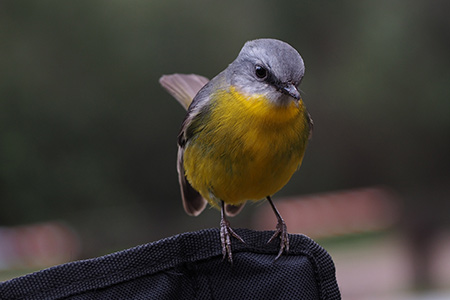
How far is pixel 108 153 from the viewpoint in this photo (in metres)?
18.8

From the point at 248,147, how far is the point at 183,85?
1405 mm

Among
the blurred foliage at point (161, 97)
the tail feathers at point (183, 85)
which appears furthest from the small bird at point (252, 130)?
the blurred foliage at point (161, 97)

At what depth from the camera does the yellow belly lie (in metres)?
2.87

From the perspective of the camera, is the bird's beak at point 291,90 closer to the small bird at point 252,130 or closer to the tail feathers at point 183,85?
the small bird at point 252,130

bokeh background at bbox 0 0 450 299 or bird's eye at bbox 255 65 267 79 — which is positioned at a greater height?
bird's eye at bbox 255 65 267 79

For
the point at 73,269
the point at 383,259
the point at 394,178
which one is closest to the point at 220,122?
the point at 73,269

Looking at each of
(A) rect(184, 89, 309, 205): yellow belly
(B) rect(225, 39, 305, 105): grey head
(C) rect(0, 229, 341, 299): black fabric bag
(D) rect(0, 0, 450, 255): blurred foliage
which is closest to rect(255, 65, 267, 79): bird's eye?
(B) rect(225, 39, 305, 105): grey head

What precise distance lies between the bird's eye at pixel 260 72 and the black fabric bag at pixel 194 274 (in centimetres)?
99

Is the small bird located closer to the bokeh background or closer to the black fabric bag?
the black fabric bag

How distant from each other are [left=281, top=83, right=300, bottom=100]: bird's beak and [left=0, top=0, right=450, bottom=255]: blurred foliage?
1262 cm

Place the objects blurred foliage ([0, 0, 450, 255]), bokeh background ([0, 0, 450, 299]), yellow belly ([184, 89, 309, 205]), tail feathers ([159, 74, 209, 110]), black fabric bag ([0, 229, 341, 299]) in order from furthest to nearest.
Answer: blurred foliage ([0, 0, 450, 255]) < bokeh background ([0, 0, 450, 299]) < tail feathers ([159, 74, 209, 110]) < yellow belly ([184, 89, 309, 205]) < black fabric bag ([0, 229, 341, 299])

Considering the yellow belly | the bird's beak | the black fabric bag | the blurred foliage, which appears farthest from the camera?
the blurred foliage

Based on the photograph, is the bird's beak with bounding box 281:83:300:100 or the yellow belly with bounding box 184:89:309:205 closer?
the bird's beak with bounding box 281:83:300:100

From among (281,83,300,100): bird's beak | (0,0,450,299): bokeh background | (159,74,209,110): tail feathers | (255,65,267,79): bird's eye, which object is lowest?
(0,0,450,299): bokeh background
